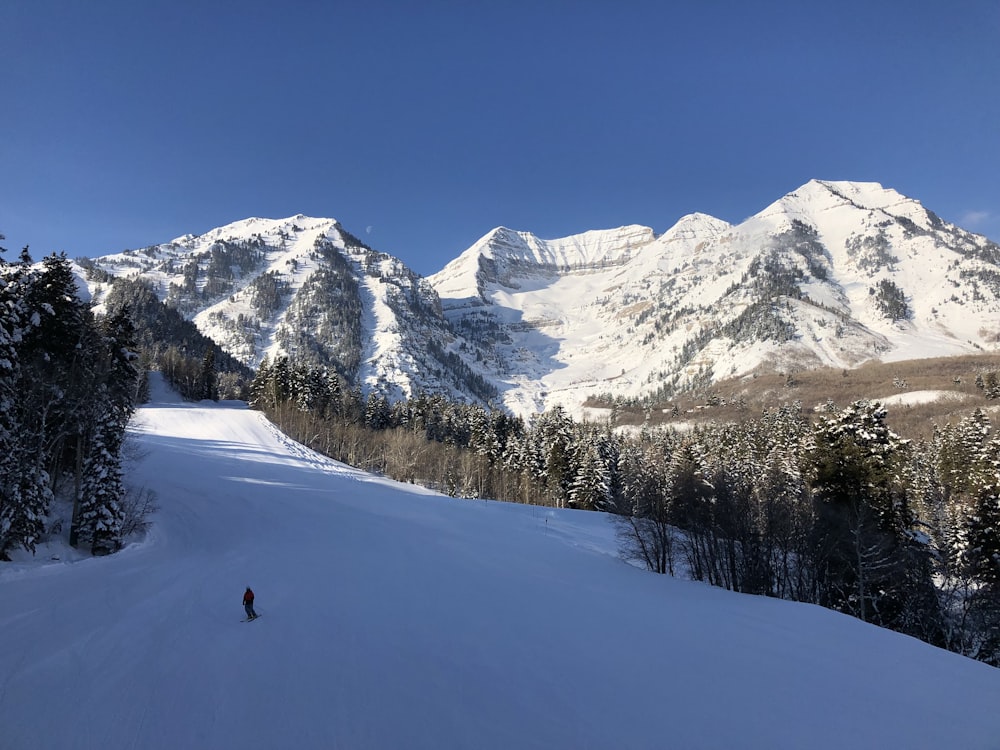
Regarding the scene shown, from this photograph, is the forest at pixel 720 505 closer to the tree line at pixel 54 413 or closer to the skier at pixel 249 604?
the tree line at pixel 54 413

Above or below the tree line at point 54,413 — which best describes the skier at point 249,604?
below

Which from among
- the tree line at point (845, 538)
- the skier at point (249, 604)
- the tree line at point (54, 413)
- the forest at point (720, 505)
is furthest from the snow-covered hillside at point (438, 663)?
the tree line at point (845, 538)

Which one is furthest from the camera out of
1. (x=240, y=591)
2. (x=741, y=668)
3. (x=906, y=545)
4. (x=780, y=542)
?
(x=780, y=542)

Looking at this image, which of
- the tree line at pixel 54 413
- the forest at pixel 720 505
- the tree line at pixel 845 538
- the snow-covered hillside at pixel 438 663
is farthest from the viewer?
the tree line at pixel 845 538

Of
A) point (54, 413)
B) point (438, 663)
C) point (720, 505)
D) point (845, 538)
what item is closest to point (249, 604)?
point (438, 663)

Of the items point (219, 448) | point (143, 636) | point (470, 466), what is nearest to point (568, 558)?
point (143, 636)

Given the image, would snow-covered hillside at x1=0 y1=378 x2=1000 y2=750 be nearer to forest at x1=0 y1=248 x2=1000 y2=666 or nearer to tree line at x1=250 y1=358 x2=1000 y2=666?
forest at x1=0 y1=248 x2=1000 y2=666

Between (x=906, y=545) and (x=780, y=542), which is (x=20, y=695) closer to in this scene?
(x=780, y=542)

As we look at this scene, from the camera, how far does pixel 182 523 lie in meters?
27.8

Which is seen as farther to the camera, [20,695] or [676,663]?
[676,663]

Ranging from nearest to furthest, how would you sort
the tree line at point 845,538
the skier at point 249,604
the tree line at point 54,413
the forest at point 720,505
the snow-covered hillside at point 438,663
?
the snow-covered hillside at point 438,663
the skier at point 249,604
the tree line at point 54,413
the forest at point 720,505
the tree line at point 845,538

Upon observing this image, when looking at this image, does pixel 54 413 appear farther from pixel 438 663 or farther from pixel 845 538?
pixel 845 538

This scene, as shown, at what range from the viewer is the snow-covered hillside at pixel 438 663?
313 inches

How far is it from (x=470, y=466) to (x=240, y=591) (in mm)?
47979
